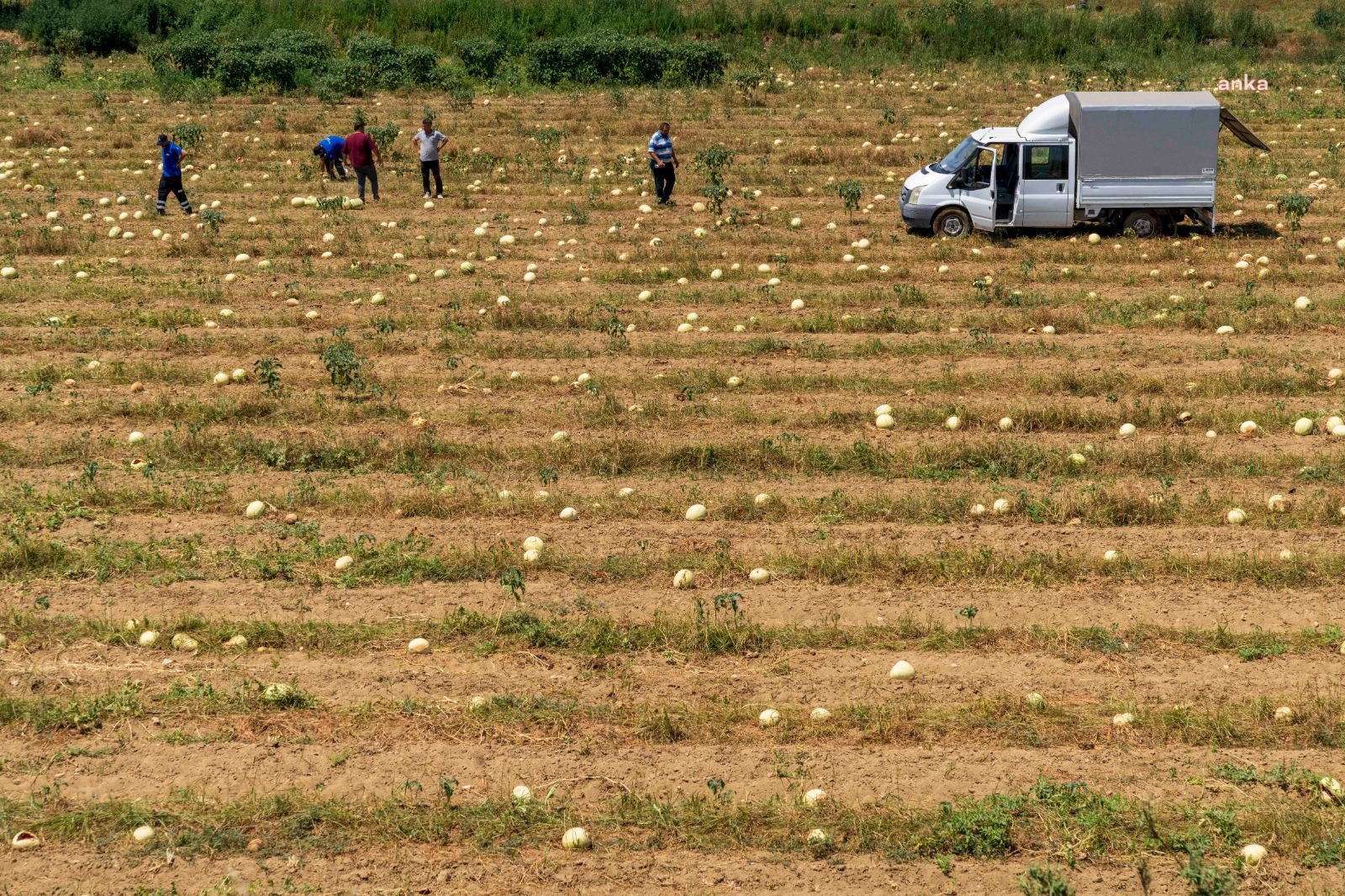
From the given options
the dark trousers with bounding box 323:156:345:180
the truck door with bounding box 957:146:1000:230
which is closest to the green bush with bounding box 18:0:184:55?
the dark trousers with bounding box 323:156:345:180

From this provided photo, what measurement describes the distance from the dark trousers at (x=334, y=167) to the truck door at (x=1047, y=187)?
13.0 metres

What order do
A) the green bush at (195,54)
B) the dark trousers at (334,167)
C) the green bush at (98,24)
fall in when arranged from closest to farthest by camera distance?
the dark trousers at (334,167), the green bush at (195,54), the green bush at (98,24)

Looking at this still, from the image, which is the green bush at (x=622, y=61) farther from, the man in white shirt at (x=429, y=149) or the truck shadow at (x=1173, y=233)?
the truck shadow at (x=1173, y=233)

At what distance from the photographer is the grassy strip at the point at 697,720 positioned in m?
7.70

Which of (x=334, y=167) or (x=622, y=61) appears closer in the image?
(x=334, y=167)

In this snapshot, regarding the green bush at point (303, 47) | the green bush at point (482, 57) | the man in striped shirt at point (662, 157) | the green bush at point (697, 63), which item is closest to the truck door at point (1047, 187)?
the man in striped shirt at point (662, 157)

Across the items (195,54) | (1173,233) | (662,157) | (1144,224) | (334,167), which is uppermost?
(195,54)

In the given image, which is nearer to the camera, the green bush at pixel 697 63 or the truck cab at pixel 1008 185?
the truck cab at pixel 1008 185

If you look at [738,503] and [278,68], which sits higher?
[278,68]

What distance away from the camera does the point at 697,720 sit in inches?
312

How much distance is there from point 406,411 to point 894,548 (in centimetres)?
571

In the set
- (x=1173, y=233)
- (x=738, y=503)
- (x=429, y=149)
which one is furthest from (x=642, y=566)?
(x=429, y=149)

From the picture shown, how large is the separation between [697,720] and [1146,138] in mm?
16043

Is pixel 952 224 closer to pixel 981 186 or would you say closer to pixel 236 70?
pixel 981 186
